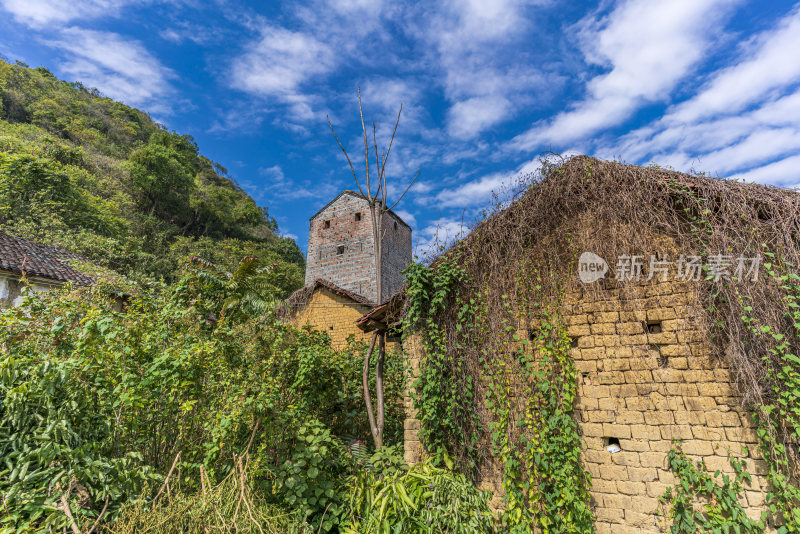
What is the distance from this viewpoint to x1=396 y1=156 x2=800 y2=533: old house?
12.3 ft

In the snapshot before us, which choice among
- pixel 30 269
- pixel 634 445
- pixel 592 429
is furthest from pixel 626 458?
pixel 30 269

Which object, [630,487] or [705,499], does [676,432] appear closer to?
[705,499]

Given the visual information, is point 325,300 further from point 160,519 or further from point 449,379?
point 160,519

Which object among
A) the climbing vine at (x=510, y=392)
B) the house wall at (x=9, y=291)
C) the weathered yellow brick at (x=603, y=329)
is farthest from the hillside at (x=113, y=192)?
the weathered yellow brick at (x=603, y=329)

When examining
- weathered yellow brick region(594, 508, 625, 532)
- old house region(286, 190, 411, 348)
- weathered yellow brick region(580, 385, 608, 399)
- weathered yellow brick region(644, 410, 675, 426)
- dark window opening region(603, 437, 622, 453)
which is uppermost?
old house region(286, 190, 411, 348)

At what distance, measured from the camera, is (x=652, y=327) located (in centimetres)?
429

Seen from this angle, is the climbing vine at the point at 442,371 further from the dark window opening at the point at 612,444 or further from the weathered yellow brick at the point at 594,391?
the dark window opening at the point at 612,444

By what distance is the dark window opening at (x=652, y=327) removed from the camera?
424 cm

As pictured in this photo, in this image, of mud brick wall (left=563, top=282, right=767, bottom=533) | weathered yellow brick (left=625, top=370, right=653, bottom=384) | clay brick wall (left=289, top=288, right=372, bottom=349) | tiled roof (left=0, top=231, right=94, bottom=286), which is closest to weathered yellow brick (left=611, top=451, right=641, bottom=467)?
mud brick wall (left=563, top=282, right=767, bottom=533)

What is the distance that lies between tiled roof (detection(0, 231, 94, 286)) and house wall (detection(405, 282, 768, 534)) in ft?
44.4

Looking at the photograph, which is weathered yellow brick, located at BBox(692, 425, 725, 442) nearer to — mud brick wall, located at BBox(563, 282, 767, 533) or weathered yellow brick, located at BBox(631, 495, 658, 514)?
mud brick wall, located at BBox(563, 282, 767, 533)

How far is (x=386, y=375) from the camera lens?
794 cm

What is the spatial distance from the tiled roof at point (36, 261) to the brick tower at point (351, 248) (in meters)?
8.95

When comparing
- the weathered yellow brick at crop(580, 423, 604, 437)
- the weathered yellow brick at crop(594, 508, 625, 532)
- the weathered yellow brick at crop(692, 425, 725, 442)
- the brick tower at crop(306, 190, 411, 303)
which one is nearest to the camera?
the weathered yellow brick at crop(692, 425, 725, 442)
